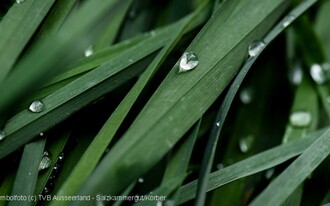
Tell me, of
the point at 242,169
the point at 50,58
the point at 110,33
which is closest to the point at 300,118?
the point at 242,169

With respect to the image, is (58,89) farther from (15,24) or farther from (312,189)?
(312,189)

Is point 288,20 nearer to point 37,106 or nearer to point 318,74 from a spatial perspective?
point 318,74

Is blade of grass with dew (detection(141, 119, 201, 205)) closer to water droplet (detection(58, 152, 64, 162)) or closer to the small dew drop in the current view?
water droplet (detection(58, 152, 64, 162))

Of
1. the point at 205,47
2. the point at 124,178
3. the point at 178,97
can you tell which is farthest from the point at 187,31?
the point at 124,178

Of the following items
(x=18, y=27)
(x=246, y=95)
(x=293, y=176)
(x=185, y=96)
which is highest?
(x=246, y=95)

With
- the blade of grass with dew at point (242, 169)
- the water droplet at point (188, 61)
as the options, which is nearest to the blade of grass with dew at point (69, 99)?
the water droplet at point (188, 61)

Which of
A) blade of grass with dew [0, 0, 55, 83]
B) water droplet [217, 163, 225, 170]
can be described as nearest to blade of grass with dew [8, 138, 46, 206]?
blade of grass with dew [0, 0, 55, 83]

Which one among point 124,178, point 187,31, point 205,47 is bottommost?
point 124,178
